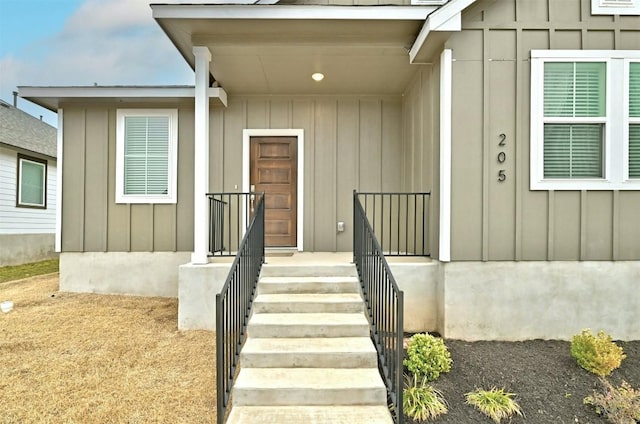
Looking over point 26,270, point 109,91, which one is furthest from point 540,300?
point 26,270

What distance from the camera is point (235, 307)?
297 centimetres

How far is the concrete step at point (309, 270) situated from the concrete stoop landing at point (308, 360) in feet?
0.53

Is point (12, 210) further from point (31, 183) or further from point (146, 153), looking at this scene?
point (146, 153)

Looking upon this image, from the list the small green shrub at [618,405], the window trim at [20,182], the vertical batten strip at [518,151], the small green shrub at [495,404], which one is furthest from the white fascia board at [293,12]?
the window trim at [20,182]

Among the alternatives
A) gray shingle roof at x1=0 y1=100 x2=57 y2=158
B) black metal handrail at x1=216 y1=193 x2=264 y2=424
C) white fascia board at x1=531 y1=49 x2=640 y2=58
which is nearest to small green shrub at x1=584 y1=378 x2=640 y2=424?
black metal handrail at x1=216 y1=193 x2=264 y2=424

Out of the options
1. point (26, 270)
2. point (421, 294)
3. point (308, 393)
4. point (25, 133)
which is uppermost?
point (25, 133)

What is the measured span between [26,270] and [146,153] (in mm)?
5364

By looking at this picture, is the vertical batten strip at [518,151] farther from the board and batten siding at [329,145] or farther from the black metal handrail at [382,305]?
the board and batten siding at [329,145]

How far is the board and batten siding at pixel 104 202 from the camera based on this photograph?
5758 mm

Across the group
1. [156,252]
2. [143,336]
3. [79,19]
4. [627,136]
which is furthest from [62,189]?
[79,19]

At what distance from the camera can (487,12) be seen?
153 inches

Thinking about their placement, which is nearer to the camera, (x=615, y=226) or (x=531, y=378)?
(x=531, y=378)

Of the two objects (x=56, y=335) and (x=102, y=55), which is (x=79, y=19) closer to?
(x=102, y=55)

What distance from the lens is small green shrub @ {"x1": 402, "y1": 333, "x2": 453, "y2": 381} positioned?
3008 millimetres
